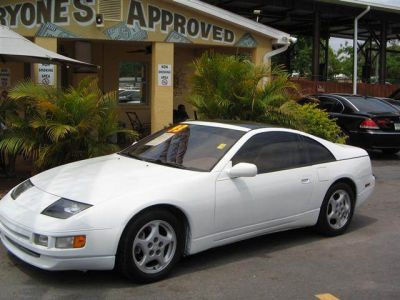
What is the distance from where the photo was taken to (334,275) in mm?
4770

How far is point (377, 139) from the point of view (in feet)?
38.4

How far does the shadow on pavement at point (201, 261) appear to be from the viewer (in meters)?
4.39

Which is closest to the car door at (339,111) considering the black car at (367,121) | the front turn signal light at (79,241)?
the black car at (367,121)

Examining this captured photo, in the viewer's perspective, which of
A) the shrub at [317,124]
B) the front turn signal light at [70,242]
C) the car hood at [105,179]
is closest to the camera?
the front turn signal light at [70,242]

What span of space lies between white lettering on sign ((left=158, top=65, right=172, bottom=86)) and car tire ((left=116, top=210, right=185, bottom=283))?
7708mm

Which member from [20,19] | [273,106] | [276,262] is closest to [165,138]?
[276,262]

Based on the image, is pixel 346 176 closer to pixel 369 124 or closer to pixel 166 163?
pixel 166 163

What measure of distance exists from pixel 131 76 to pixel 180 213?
1174 centimetres

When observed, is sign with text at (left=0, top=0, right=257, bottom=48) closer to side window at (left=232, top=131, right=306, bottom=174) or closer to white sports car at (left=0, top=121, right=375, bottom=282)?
white sports car at (left=0, top=121, right=375, bottom=282)

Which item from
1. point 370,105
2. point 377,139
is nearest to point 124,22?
point 370,105

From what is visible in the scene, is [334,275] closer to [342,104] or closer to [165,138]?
[165,138]

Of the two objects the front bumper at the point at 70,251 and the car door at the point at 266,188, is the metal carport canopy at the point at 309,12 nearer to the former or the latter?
the car door at the point at 266,188

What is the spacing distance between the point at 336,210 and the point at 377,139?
6286mm

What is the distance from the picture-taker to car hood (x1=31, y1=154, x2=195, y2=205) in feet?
14.4
